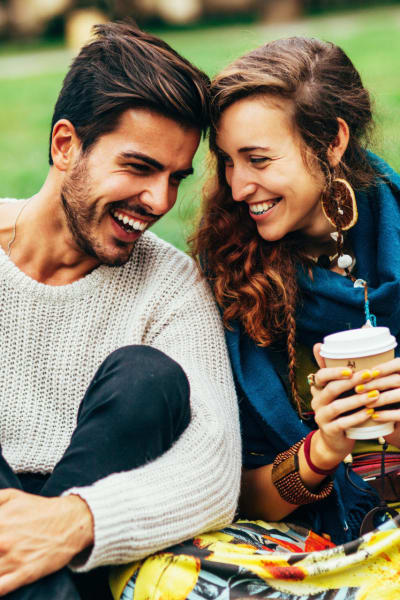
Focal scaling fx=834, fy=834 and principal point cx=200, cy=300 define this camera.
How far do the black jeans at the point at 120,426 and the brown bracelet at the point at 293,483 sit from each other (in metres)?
0.45

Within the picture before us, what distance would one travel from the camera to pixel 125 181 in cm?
260

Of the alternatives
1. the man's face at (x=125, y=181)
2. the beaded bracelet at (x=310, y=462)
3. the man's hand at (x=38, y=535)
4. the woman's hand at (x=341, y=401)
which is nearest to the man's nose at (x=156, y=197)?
the man's face at (x=125, y=181)

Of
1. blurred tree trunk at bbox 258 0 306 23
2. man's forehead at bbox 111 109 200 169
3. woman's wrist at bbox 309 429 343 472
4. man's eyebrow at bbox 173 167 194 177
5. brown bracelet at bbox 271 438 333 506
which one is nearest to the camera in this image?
woman's wrist at bbox 309 429 343 472

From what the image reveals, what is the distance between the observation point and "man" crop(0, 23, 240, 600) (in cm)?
217

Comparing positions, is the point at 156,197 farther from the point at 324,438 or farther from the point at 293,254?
the point at 324,438

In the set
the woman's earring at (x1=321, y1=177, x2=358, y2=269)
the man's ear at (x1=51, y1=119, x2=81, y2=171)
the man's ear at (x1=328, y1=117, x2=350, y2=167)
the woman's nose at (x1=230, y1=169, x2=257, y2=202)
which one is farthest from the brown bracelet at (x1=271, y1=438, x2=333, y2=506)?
the man's ear at (x1=51, y1=119, x2=81, y2=171)

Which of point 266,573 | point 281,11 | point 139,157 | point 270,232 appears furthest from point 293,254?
point 281,11

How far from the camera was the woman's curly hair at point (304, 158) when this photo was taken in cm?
263

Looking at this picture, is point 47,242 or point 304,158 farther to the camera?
point 47,242

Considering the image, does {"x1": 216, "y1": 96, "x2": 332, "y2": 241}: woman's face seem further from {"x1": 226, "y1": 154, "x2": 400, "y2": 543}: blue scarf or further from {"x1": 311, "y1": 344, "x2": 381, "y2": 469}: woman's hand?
{"x1": 311, "y1": 344, "x2": 381, "y2": 469}: woman's hand

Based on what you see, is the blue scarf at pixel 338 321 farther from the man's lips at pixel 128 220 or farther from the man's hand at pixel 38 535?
the man's hand at pixel 38 535

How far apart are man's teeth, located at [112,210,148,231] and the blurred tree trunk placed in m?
14.6

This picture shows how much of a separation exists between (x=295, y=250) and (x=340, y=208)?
228 mm

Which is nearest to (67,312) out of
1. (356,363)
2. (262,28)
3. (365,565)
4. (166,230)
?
(356,363)
